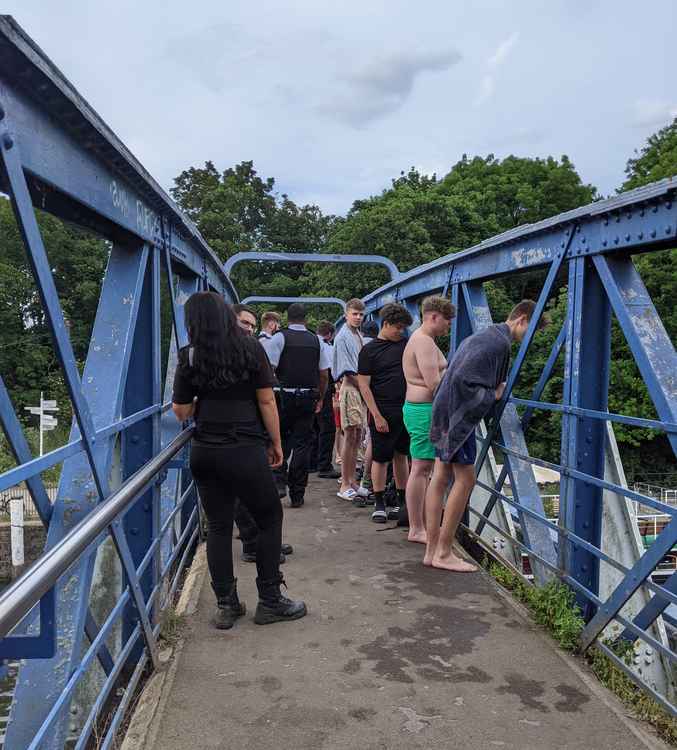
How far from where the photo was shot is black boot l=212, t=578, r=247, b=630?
3.77m

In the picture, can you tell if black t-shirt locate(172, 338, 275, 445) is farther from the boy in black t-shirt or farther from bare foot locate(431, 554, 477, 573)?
the boy in black t-shirt

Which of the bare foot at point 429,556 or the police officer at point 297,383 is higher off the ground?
the police officer at point 297,383

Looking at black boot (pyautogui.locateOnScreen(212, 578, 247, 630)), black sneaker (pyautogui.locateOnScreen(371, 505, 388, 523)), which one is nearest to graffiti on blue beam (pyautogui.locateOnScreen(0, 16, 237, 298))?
black boot (pyautogui.locateOnScreen(212, 578, 247, 630))

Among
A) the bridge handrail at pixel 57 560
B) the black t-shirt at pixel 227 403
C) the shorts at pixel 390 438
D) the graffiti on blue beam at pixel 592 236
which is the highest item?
the graffiti on blue beam at pixel 592 236

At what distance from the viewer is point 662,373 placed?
9.64 feet

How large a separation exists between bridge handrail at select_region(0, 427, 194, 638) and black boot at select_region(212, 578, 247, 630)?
1169 mm

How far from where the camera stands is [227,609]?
3.80m

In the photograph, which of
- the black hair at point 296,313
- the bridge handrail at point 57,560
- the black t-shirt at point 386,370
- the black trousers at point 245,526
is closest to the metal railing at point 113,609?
the bridge handrail at point 57,560

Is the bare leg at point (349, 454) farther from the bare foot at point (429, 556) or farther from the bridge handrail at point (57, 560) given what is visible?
the bridge handrail at point (57, 560)

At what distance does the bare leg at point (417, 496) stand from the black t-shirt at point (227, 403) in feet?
5.88

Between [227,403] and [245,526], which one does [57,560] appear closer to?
[227,403]

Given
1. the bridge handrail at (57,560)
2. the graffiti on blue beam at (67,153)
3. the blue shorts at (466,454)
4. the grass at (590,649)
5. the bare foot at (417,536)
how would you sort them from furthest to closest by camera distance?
the bare foot at (417,536) → the blue shorts at (466,454) → the grass at (590,649) → the graffiti on blue beam at (67,153) → the bridge handrail at (57,560)

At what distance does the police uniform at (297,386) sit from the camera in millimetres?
6074

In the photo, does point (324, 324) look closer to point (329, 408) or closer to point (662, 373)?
point (329, 408)
